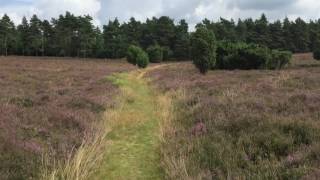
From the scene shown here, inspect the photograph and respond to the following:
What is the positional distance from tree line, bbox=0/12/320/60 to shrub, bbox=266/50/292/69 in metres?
56.2

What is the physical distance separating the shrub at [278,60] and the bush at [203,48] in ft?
44.6

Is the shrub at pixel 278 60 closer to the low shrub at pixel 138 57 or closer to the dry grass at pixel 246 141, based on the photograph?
the low shrub at pixel 138 57

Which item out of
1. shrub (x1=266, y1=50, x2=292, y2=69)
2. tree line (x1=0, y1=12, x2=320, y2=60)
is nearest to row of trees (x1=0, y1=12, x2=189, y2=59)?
tree line (x1=0, y1=12, x2=320, y2=60)

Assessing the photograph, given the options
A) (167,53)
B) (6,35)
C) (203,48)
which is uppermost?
(6,35)

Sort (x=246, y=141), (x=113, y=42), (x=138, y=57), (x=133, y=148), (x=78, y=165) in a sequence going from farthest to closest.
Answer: (x=113, y=42) < (x=138, y=57) < (x=133, y=148) < (x=246, y=141) < (x=78, y=165)

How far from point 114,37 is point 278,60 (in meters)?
68.5

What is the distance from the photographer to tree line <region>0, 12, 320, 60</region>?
112500 mm

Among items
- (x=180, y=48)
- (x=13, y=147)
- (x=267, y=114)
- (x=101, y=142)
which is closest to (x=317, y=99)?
(x=267, y=114)

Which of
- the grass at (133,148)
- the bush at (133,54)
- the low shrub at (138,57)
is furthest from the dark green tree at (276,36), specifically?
the grass at (133,148)

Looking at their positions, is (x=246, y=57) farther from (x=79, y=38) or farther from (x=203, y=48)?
(x=79, y=38)

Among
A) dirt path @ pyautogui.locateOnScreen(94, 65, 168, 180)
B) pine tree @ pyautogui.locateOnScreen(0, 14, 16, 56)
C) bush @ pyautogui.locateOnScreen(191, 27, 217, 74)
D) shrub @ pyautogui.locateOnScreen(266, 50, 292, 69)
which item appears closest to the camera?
dirt path @ pyautogui.locateOnScreen(94, 65, 168, 180)

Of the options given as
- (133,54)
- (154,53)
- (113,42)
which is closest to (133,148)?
(133,54)

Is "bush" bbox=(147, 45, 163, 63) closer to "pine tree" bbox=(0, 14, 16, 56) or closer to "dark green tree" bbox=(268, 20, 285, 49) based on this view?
"dark green tree" bbox=(268, 20, 285, 49)

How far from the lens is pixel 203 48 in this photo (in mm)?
39938
